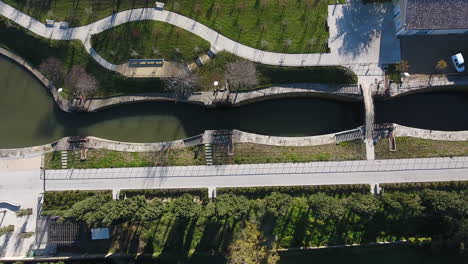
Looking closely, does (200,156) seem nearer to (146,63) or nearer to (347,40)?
(146,63)

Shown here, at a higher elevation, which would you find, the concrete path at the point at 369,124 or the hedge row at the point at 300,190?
the concrete path at the point at 369,124

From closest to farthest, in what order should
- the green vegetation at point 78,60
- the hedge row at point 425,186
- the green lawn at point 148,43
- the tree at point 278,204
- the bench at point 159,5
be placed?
the tree at point 278,204, the hedge row at point 425,186, the green lawn at point 148,43, the bench at point 159,5, the green vegetation at point 78,60

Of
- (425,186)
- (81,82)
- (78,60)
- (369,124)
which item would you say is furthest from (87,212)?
(425,186)

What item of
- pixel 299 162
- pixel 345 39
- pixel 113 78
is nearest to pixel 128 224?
pixel 113 78

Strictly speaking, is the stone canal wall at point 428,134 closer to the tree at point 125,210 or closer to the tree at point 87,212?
the tree at point 125,210

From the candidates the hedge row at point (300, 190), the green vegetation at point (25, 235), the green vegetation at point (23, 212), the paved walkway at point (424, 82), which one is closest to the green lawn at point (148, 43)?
the hedge row at point (300, 190)

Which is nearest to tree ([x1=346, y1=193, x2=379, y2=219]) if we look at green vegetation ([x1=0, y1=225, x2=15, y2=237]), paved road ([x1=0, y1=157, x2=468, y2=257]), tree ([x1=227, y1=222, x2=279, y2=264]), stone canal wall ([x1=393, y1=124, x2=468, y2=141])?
paved road ([x1=0, y1=157, x2=468, y2=257])
